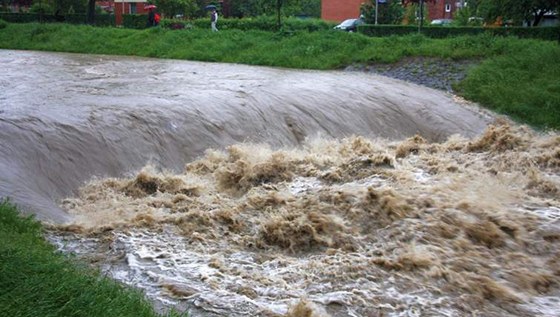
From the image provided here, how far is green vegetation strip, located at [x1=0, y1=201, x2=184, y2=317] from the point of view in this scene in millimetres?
4621

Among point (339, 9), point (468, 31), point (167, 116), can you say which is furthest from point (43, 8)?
point (167, 116)

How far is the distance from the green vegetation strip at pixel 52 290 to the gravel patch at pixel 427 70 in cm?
1404

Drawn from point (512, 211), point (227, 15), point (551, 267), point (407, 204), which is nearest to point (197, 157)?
point (407, 204)

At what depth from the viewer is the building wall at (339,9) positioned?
51.5 metres

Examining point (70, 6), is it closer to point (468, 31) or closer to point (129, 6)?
point (129, 6)

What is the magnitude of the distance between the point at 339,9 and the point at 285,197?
44886mm

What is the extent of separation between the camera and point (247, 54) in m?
23.8

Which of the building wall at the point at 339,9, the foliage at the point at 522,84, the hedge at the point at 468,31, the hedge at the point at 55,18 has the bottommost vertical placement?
the foliage at the point at 522,84

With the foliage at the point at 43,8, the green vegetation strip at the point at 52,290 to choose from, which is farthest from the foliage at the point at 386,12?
the green vegetation strip at the point at 52,290

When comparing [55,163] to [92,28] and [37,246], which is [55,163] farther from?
[92,28]

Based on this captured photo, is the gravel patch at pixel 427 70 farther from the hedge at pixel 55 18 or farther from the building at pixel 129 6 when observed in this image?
the building at pixel 129 6

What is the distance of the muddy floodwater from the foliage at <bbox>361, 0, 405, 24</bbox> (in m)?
22.5

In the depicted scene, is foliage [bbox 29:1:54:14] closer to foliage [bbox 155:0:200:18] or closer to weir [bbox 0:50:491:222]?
foliage [bbox 155:0:200:18]

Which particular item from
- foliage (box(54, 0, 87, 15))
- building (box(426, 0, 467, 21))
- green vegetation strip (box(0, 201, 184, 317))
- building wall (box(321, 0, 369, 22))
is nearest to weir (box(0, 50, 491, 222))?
green vegetation strip (box(0, 201, 184, 317))
